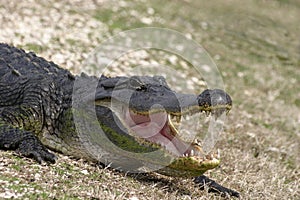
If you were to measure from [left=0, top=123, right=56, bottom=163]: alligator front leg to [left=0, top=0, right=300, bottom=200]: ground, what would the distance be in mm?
78

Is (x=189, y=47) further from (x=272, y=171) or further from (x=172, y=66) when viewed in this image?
(x=272, y=171)

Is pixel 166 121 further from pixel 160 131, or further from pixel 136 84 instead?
pixel 136 84

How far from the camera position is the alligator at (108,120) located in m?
4.65

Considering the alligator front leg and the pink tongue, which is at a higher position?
the pink tongue

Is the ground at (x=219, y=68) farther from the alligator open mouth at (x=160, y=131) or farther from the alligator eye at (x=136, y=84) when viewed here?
the alligator eye at (x=136, y=84)

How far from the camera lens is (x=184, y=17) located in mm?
13961

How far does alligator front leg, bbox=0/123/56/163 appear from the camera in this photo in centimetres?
468

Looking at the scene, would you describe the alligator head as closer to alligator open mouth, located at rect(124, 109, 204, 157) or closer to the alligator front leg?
alligator open mouth, located at rect(124, 109, 204, 157)

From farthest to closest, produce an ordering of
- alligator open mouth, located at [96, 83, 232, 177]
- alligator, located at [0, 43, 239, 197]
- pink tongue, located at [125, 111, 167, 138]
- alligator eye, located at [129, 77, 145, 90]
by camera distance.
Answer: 1. alligator eye, located at [129, 77, 145, 90]
2. pink tongue, located at [125, 111, 167, 138]
3. alligator, located at [0, 43, 239, 197]
4. alligator open mouth, located at [96, 83, 232, 177]

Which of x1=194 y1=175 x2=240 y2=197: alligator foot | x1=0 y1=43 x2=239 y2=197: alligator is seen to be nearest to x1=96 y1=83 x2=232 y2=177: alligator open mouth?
x1=0 y1=43 x2=239 y2=197: alligator

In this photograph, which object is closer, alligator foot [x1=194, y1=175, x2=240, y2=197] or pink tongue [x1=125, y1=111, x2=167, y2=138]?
pink tongue [x1=125, y1=111, x2=167, y2=138]

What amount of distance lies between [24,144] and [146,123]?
1.15 metres

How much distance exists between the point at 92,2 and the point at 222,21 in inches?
164

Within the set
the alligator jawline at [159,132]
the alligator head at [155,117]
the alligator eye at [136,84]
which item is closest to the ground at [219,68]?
the alligator head at [155,117]
